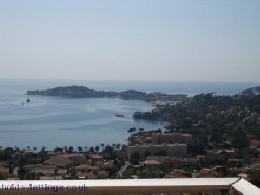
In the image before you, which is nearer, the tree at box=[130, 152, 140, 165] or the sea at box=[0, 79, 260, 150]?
the tree at box=[130, 152, 140, 165]

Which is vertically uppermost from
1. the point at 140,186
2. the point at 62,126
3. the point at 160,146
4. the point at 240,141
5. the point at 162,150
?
the point at 140,186

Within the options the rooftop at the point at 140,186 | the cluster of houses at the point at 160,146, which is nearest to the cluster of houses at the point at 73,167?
the cluster of houses at the point at 160,146

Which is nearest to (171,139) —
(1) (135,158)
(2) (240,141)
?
(2) (240,141)

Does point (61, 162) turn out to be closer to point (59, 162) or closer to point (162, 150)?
point (59, 162)

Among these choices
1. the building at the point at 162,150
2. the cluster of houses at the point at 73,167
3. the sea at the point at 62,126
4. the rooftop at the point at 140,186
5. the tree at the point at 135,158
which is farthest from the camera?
the sea at the point at 62,126

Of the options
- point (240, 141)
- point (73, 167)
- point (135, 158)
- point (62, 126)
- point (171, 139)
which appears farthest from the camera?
point (62, 126)

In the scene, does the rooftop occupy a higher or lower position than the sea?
higher

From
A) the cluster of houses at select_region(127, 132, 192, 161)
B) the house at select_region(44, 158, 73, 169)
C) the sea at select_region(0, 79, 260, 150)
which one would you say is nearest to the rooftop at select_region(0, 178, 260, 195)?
the house at select_region(44, 158, 73, 169)

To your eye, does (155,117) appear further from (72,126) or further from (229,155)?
(229,155)

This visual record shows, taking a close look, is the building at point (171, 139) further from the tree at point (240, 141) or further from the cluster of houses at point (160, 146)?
the tree at point (240, 141)

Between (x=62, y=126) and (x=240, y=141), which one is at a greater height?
(x=240, y=141)

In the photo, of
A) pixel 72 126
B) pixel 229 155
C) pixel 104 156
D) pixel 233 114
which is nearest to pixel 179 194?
pixel 229 155

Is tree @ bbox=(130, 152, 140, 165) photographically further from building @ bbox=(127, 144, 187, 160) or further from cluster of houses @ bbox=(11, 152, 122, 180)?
cluster of houses @ bbox=(11, 152, 122, 180)
